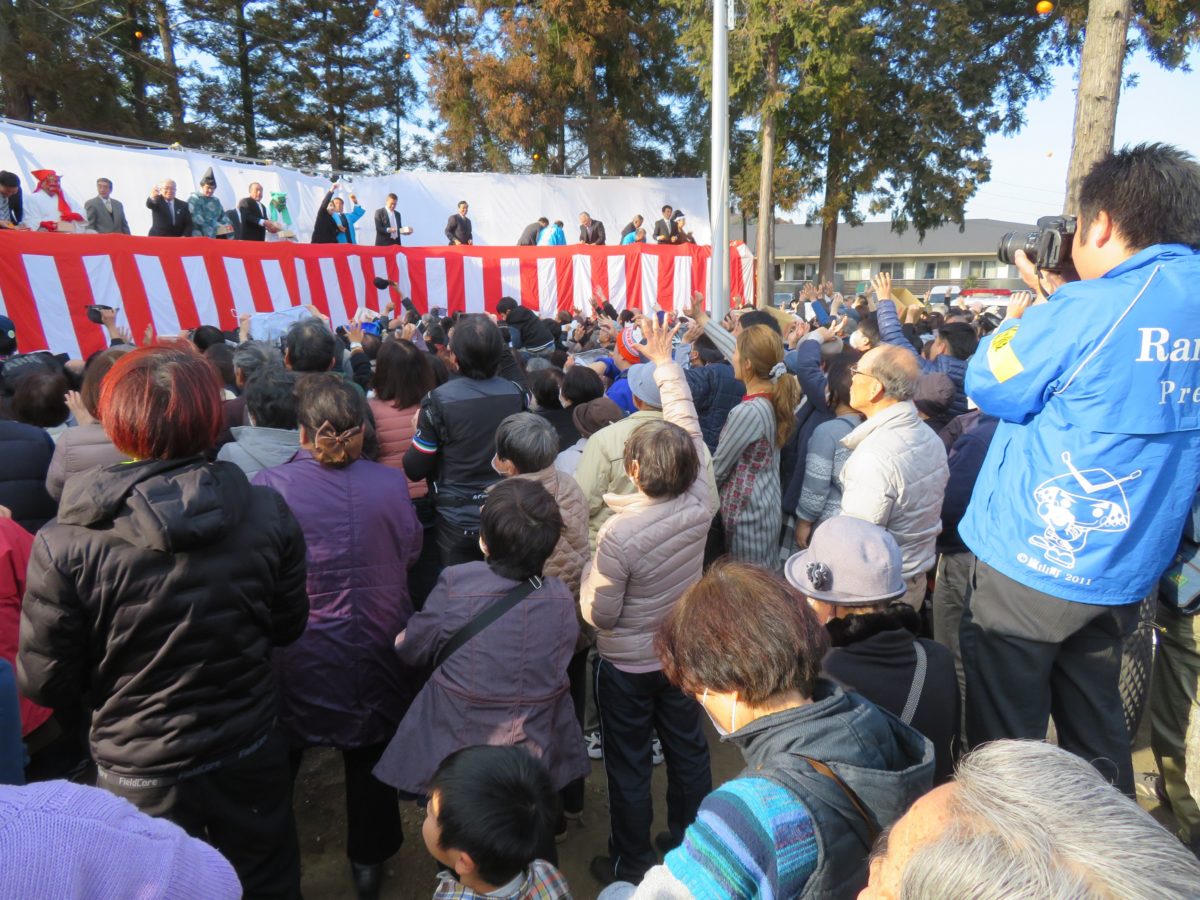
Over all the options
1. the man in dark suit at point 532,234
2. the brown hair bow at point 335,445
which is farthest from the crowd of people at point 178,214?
the brown hair bow at point 335,445

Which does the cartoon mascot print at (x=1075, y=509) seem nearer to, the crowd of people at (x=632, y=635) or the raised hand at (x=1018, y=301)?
the crowd of people at (x=632, y=635)

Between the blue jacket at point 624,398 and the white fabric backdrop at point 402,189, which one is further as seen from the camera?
the white fabric backdrop at point 402,189

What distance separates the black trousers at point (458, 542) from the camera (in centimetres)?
310

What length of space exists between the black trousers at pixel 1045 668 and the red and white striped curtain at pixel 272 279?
7.76 m

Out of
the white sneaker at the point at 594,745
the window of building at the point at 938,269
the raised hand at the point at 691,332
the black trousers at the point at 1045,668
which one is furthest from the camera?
the window of building at the point at 938,269

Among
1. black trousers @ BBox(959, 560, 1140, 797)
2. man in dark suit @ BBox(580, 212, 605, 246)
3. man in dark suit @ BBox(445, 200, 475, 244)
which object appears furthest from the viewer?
man in dark suit @ BBox(580, 212, 605, 246)

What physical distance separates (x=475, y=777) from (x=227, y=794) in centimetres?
70

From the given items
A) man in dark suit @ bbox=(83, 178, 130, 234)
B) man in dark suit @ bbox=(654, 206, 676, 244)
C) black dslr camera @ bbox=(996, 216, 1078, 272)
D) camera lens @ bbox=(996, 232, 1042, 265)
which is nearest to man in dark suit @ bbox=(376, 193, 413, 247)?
man in dark suit @ bbox=(83, 178, 130, 234)

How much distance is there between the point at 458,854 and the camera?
163cm

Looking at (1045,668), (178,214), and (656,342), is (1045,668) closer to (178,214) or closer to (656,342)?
(656,342)

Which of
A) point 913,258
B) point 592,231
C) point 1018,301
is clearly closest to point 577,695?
point 1018,301

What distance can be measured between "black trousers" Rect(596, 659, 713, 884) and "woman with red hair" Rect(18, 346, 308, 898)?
112 cm

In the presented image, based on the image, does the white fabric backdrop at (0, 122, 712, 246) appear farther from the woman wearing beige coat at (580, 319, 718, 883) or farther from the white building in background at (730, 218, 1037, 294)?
the white building in background at (730, 218, 1037, 294)

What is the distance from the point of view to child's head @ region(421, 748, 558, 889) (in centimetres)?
161
